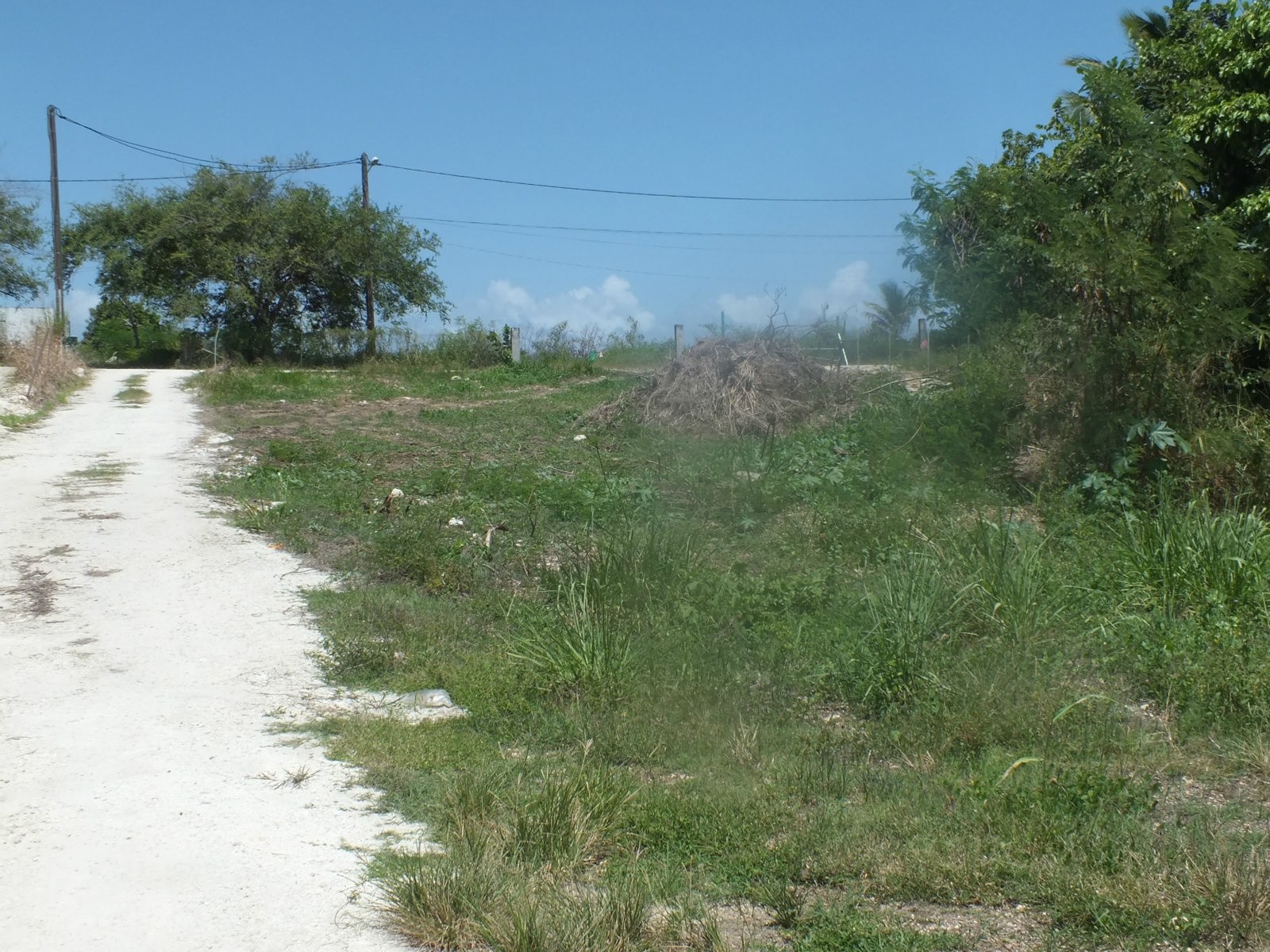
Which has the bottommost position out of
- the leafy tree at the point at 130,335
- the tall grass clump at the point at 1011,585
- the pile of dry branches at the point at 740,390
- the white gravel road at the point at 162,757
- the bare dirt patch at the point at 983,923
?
the bare dirt patch at the point at 983,923

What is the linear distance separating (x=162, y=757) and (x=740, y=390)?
1188cm

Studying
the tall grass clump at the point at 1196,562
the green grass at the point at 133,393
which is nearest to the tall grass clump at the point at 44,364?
the green grass at the point at 133,393

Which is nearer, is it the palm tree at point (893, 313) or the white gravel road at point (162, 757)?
the white gravel road at point (162, 757)

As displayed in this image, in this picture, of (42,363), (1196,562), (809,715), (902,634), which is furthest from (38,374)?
(1196,562)

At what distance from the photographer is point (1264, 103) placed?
12.1m

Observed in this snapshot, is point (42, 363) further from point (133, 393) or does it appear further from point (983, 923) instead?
point (983, 923)

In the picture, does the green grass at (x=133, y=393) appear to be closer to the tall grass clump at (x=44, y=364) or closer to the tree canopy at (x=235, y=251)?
the tall grass clump at (x=44, y=364)

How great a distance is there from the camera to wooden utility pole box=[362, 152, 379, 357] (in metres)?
35.2

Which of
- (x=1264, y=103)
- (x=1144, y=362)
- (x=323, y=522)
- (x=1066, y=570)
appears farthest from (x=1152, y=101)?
(x=323, y=522)

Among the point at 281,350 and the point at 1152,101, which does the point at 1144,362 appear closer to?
the point at 1152,101

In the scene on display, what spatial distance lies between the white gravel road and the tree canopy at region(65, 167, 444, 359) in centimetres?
2682

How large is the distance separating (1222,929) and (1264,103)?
11.5 metres

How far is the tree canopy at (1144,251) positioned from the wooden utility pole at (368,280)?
24870 millimetres

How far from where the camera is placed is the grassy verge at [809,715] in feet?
11.5
